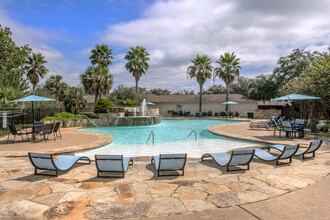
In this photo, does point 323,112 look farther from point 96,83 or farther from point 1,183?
point 96,83

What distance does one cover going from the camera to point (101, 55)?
3322cm

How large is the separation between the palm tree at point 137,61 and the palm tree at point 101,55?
3202 mm

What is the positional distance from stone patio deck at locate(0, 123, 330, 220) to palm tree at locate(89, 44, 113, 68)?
29196mm

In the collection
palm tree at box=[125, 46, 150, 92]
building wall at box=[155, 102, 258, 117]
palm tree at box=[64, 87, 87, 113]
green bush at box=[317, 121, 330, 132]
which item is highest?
palm tree at box=[125, 46, 150, 92]

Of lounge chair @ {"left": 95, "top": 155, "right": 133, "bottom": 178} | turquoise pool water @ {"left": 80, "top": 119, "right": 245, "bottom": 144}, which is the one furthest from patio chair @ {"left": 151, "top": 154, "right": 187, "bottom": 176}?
turquoise pool water @ {"left": 80, "top": 119, "right": 245, "bottom": 144}

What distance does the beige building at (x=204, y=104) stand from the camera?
33469 millimetres

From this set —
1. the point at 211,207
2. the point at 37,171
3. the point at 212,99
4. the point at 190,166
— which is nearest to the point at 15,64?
the point at 37,171

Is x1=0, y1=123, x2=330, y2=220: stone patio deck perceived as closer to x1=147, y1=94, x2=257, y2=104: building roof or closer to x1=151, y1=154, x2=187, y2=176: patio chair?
x1=151, y1=154, x2=187, y2=176: patio chair

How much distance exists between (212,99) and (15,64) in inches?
1080

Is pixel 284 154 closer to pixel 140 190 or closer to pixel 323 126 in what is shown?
pixel 140 190

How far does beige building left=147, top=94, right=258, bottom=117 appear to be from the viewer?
110 feet

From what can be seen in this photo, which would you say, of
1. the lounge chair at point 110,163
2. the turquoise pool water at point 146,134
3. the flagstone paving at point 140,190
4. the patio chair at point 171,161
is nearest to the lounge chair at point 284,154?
the flagstone paving at point 140,190

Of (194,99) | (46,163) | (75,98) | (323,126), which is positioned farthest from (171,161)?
(194,99)

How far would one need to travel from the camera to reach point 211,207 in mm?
3516
